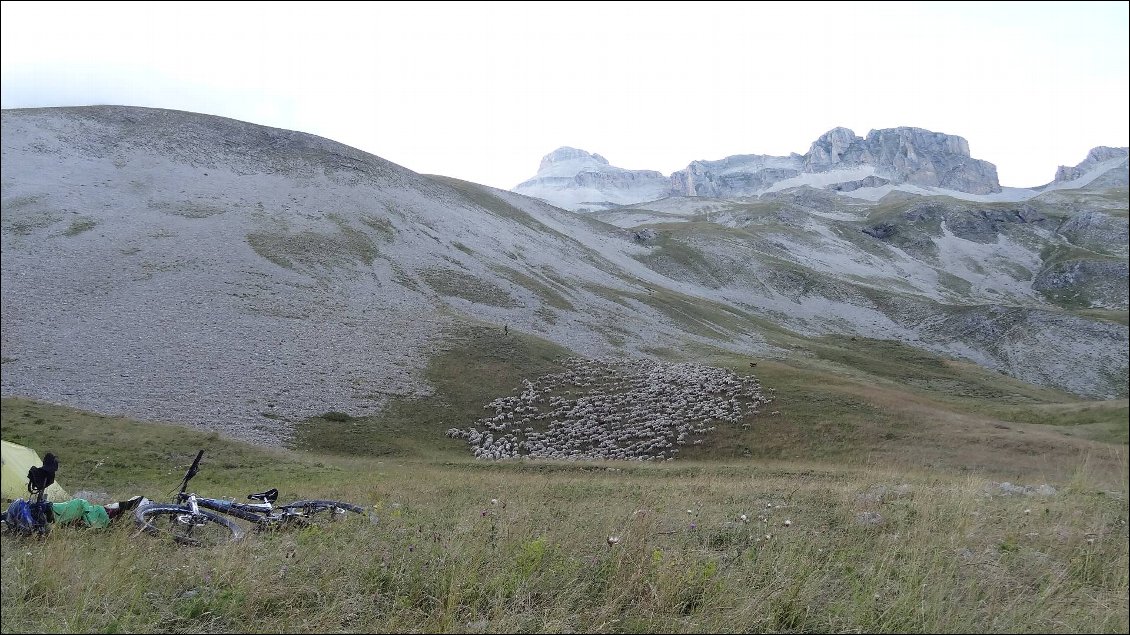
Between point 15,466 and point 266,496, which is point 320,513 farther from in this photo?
point 15,466

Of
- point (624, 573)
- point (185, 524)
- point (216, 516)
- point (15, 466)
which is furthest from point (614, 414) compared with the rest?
point (15, 466)

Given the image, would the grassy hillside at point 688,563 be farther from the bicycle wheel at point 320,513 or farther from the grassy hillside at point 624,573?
the bicycle wheel at point 320,513

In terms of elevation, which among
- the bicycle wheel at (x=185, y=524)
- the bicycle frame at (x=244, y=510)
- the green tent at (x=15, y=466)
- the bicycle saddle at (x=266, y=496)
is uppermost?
the green tent at (x=15, y=466)

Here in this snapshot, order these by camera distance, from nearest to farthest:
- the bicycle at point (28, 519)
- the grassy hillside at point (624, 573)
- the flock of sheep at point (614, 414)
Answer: the grassy hillside at point (624, 573) < the bicycle at point (28, 519) < the flock of sheep at point (614, 414)

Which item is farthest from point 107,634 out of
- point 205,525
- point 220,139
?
point 220,139

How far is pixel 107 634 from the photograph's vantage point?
18.9 ft

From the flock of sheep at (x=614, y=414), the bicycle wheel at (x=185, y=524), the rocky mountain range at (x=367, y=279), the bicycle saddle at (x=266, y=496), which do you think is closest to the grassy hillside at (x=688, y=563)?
the bicycle wheel at (x=185, y=524)

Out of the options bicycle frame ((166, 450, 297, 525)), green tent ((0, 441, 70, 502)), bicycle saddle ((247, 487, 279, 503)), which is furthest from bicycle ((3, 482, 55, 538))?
bicycle saddle ((247, 487, 279, 503))

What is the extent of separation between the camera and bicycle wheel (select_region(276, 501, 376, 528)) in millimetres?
11305

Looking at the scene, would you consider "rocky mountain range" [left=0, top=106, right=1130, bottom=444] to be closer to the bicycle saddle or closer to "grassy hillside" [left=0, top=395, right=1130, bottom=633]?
"grassy hillside" [left=0, top=395, right=1130, bottom=633]

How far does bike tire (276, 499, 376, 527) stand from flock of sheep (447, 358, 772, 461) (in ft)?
74.2

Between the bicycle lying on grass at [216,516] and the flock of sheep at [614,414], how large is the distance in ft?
75.1

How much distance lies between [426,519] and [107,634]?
19.6 ft

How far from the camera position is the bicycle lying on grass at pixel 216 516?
9453mm
